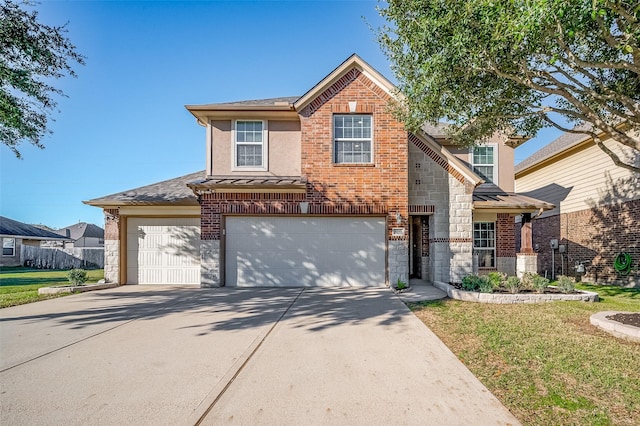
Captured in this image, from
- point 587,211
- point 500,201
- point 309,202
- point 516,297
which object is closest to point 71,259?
point 309,202

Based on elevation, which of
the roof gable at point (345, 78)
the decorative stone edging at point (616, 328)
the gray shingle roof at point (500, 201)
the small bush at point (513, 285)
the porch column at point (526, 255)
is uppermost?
the roof gable at point (345, 78)

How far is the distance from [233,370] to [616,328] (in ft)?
21.2

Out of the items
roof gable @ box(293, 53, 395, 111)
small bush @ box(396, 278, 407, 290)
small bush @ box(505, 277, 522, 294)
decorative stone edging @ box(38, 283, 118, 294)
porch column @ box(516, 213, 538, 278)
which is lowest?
decorative stone edging @ box(38, 283, 118, 294)

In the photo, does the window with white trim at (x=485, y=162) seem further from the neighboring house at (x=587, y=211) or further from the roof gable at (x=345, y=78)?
the roof gable at (x=345, y=78)

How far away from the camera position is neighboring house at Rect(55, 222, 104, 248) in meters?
43.6

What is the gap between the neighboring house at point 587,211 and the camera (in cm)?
1225

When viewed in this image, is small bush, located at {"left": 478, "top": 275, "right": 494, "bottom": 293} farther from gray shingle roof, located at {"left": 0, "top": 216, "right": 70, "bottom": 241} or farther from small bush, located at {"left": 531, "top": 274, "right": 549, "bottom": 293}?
gray shingle roof, located at {"left": 0, "top": 216, "right": 70, "bottom": 241}

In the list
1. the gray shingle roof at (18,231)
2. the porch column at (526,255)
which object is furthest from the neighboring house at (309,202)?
the gray shingle roof at (18,231)

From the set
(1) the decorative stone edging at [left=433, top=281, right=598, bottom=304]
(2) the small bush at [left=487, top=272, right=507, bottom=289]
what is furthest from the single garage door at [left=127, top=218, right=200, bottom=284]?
(2) the small bush at [left=487, top=272, right=507, bottom=289]

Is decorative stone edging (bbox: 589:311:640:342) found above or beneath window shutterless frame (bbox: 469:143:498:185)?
beneath

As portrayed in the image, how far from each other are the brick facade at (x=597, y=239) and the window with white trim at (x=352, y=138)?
32.6ft

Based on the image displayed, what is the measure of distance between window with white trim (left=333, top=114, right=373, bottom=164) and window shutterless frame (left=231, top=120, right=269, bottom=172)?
2505 millimetres

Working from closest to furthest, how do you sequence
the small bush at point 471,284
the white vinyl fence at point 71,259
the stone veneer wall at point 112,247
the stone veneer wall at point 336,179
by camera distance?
the small bush at point 471,284
the stone veneer wall at point 336,179
the stone veneer wall at point 112,247
the white vinyl fence at point 71,259

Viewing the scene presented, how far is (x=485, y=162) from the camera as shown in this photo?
13.8 metres
